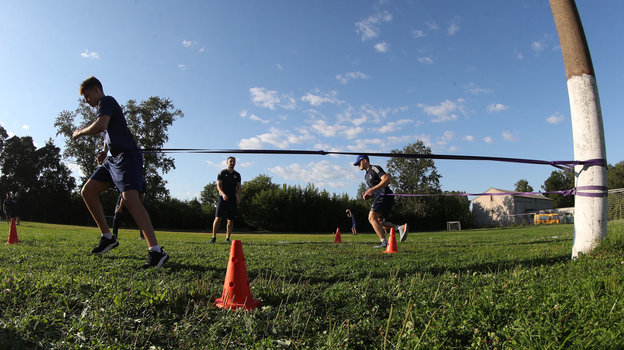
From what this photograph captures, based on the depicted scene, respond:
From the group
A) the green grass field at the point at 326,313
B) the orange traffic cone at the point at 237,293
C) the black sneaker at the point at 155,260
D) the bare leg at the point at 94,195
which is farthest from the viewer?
the bare leg at the point at 94,195

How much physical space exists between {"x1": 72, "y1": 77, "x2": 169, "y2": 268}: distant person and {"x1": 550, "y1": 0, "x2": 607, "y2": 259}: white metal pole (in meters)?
4.82

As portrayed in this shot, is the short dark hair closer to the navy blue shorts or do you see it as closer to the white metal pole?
the navy blue shorts

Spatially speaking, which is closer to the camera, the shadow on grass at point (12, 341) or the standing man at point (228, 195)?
the shadow on grass at point (12, 341)

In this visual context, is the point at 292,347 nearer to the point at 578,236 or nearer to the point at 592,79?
the point at 578,236

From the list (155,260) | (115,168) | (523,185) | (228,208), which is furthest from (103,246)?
(523,185)

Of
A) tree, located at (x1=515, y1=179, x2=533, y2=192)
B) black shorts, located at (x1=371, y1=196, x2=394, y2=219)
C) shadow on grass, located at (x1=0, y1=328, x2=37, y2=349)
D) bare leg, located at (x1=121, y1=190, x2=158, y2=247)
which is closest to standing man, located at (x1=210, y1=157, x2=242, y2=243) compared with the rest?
black shorts, located at (x1=371, y1=196, x2=394, y2=219)

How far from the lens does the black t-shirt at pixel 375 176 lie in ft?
24.9

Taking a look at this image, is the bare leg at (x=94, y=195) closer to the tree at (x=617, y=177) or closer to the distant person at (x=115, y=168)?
the distant person at (x=115, y=168)

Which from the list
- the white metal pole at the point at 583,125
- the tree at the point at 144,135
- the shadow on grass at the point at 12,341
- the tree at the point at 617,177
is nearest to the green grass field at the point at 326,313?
the shadow on grass at the point at 12,341

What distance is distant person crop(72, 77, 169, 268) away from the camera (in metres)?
4.05

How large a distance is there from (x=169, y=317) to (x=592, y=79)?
515cm

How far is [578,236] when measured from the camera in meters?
4.20

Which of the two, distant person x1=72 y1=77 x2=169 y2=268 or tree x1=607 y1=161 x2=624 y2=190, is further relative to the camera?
tree x1=607 y1=161 x2=624 y2=190

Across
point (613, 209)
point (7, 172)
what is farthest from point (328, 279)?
point (7, 172)
